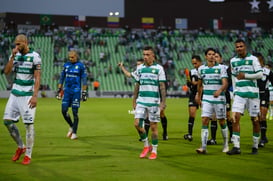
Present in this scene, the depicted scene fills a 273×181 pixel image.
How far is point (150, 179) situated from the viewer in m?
7.20

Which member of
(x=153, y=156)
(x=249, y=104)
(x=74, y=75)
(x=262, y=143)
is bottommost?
(x=262, y=143)

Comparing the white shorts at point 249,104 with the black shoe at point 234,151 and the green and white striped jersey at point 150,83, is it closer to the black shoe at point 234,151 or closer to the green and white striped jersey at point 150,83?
the black shoe at point 234,151

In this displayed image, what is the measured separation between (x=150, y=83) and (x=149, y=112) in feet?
2.04

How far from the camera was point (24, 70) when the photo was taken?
28.3 ft

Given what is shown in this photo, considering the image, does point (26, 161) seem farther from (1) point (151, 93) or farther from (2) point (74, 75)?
(2) point (74, 75)

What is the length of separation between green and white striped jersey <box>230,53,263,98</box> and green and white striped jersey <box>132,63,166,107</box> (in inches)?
68.8

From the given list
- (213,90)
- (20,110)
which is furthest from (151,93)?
(20,110)

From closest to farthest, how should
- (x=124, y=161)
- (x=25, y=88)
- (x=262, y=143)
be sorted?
1. (x=25, y=88)
2. (x=124, y=161)
3. (x=262, y=143)

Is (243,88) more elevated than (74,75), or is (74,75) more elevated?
(74,75)

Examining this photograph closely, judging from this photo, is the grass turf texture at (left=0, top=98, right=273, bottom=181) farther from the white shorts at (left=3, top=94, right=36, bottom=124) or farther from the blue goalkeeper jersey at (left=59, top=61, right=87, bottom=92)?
the blue goalkeeper jersey at (left=59, top=61, right=87, bottom=92)

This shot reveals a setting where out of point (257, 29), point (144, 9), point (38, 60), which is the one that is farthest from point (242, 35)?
point (38, 60)

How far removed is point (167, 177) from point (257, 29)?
2407 inches

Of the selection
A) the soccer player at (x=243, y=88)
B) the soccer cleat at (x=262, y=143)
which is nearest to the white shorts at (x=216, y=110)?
the soccer player at (x=243, y=88)

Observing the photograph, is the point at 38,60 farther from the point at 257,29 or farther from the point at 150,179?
the point at 257,29
